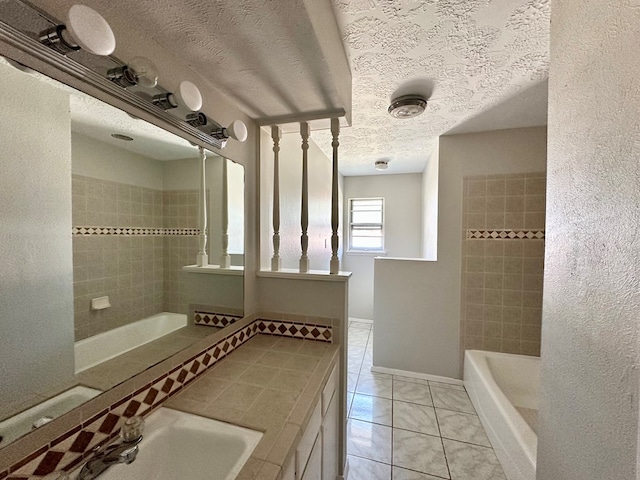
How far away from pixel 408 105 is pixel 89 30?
1.59m

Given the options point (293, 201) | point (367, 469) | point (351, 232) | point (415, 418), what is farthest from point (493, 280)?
point (351, 232)

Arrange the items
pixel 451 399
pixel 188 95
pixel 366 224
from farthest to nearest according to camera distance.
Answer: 1. pixel 366 224
2. pixel 451 399
3. pixel 188 95

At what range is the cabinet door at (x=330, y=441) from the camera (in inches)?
43.7

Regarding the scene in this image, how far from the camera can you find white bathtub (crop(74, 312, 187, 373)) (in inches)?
28.0

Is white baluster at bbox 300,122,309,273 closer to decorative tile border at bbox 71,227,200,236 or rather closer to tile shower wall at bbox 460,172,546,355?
decorative tile border at bbox 71,227,200,236

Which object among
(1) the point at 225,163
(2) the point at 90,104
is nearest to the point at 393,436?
(1) the point at 225,163

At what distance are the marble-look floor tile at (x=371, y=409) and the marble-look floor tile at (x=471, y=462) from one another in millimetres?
422

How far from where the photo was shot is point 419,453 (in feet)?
5.28

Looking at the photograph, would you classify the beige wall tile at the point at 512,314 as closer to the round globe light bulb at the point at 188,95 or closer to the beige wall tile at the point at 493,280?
the beige wall tile at the point at 493,280

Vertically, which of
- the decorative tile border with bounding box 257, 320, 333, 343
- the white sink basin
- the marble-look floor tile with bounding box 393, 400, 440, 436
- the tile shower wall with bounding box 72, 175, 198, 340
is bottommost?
the marble-look floor tile with bounding box 393, 400, 440, 436

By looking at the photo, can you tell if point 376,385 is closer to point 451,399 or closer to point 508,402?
point 451,399

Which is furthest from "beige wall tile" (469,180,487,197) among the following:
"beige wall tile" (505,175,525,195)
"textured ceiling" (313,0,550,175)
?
"textured ceiling" (313,0,550,175)

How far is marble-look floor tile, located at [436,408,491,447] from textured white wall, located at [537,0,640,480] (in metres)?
1.11

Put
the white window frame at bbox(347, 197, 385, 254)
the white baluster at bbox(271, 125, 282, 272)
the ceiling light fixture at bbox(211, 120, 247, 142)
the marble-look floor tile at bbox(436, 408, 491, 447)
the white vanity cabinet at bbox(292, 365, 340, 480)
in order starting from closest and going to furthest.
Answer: the white vanity cabinet at bbox(292, 365, 340, 480) < the ceiling light fixture at bbox(211, 120, 247, 142) < the white baluster at bbox(271, 125, 282, 272) < the marble-look floor tile at bbox(436, 408, 491, 447) < the white window frame at bbox(347, 197, 385, 254)
